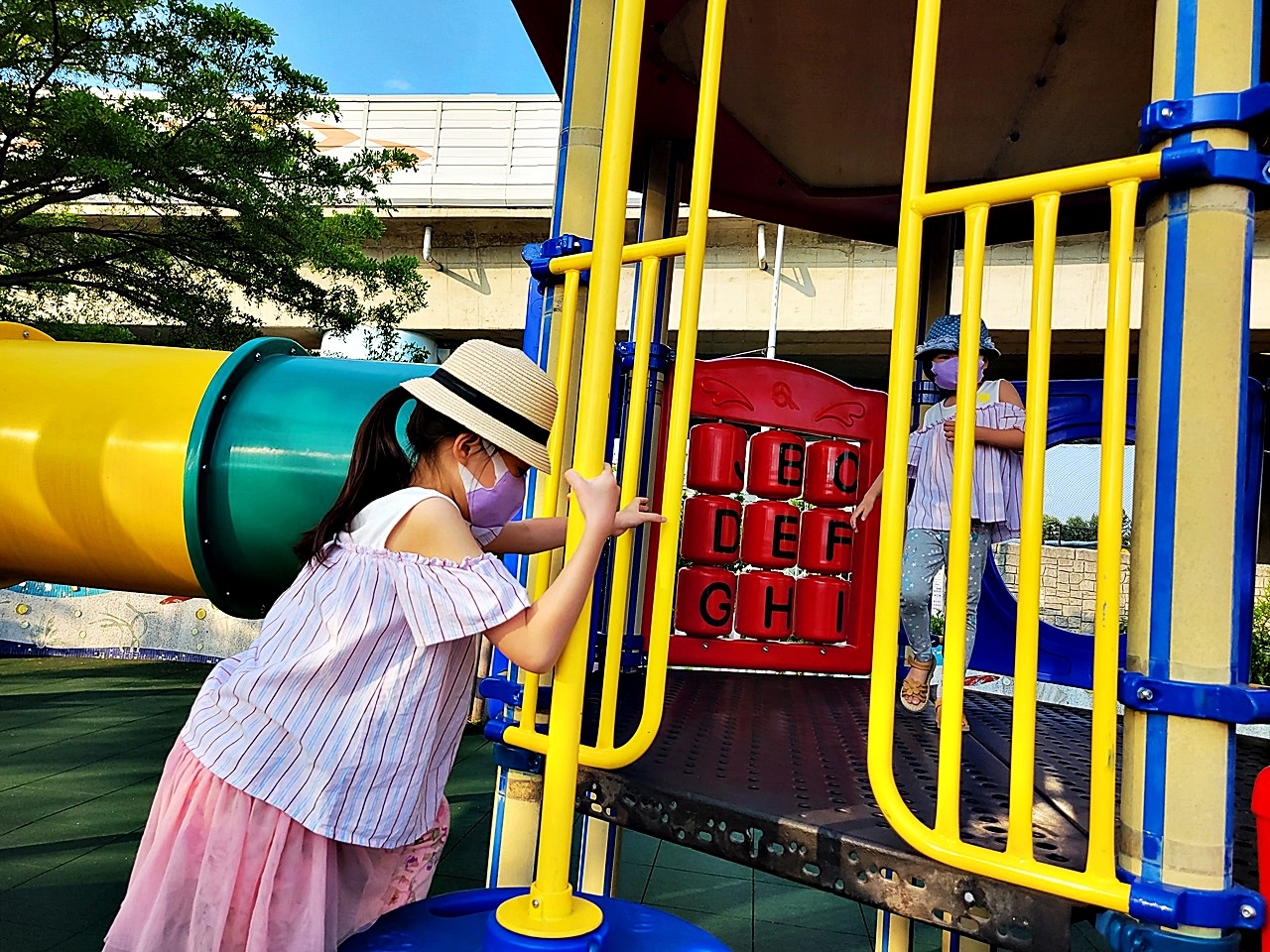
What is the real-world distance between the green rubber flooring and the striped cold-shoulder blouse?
216cm

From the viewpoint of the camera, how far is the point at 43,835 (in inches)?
158

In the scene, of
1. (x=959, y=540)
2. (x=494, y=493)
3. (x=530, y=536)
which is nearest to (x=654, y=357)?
(x=530, y=536)

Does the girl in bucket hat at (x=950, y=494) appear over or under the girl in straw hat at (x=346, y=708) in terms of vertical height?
over

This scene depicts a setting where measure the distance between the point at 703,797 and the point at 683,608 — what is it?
2.28 m

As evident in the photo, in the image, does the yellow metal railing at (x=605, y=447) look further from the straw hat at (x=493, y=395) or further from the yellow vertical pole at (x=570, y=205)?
the yellow vertical pole at (x=570, y=205)

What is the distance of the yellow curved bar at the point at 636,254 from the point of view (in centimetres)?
174

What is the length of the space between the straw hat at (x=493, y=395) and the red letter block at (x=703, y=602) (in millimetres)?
2507

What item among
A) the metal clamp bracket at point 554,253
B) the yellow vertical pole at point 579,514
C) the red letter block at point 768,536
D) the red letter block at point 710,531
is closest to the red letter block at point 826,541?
the red letter block at point 768,536

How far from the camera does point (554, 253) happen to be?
7.52 ft

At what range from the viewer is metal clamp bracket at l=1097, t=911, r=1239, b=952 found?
3.84 feet

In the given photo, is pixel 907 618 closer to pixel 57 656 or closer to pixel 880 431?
pixel 880 431

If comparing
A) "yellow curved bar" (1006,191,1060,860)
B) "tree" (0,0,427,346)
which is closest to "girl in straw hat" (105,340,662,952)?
"yellow curved bar" (1006,191,1060,860)

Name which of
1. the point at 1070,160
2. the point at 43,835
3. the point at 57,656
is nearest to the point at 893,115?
the point at 1070,160

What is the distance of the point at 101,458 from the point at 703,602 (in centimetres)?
222
